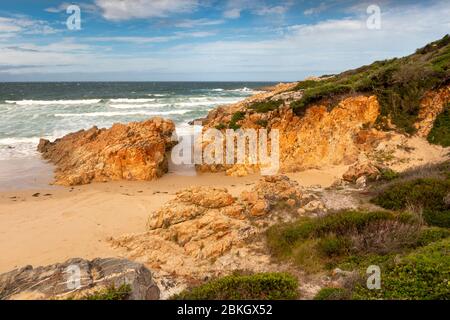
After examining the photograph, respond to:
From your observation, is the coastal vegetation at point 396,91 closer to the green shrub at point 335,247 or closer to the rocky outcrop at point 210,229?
the rocky outcrop at point 210,229

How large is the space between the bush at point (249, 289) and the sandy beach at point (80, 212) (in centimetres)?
417

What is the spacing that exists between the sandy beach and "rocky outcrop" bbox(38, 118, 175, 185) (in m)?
0.68

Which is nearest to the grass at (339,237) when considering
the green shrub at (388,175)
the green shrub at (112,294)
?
the green shrub at (112,294)

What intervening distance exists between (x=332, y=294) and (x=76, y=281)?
4.13 metres

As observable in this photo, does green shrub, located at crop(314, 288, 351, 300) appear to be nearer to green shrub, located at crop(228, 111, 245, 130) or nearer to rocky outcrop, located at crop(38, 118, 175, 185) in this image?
rocky outcrop, located at crop(38, 118, 175, 185)

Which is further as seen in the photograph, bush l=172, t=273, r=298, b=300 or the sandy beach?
the sandy beach

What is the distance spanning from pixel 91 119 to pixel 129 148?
23.2 meters

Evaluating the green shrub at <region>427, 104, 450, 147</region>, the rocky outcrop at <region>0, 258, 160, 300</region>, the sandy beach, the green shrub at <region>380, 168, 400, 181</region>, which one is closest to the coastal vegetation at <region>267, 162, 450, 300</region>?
the green shrub at <region>380, 168, 400, 181</region>

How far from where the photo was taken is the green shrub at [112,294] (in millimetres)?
5414

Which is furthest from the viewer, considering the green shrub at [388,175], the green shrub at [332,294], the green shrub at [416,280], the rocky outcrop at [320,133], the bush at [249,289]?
the rocky outcrop at [320,133]

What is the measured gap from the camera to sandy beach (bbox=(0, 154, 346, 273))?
10.2 meters

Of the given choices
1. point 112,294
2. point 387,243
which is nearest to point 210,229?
point 387,243

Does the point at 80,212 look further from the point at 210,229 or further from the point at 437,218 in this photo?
the point at 437,218

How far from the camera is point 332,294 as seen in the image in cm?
599
